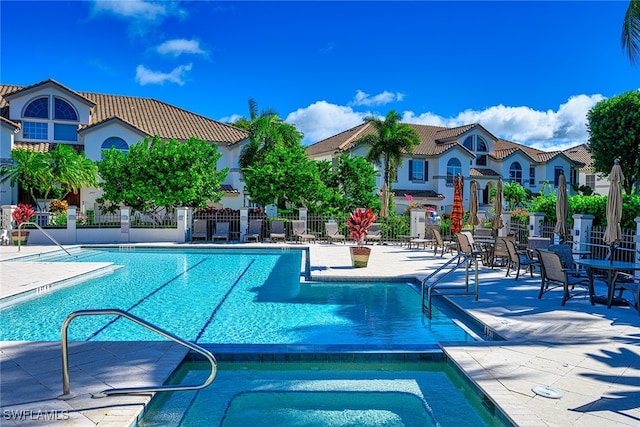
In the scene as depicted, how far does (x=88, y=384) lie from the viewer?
4.84 m

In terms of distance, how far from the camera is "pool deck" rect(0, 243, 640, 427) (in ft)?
13.8

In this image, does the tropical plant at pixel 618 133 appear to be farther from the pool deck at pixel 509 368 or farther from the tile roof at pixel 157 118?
the pool deck at pixel 509 368

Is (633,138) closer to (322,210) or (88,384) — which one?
(322,210)

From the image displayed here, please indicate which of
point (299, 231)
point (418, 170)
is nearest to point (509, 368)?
point (299, 231)

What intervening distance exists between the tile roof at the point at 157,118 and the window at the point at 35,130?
2.15 m

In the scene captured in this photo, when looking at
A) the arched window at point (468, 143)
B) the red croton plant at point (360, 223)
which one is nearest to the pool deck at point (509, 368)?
the red croton plant at point (360, 223)

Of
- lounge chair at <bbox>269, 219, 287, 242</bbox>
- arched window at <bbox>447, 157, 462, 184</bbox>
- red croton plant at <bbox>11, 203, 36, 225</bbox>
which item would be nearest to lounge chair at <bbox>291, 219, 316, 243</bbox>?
lounge chair at <bbox>269, 219, 287, 242</bbox>

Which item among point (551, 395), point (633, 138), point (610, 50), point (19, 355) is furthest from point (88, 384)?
point (633, 138)

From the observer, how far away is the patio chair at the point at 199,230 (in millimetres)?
22875

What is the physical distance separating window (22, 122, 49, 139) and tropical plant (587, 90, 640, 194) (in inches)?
1387

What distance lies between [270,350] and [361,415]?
5.95 ft

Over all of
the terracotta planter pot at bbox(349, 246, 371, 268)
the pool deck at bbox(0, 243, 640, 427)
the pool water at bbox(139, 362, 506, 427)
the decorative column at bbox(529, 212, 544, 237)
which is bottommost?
the pool water at bbox(139, 362, 506, 427)

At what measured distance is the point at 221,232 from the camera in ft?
75.2

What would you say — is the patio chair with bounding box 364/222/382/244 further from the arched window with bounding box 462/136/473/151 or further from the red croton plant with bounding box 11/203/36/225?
the arched window with bounding box 462/136/473/151
